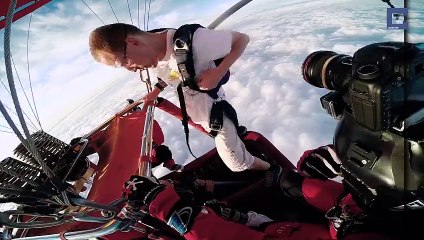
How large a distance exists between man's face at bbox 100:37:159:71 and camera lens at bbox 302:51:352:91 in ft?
2.76

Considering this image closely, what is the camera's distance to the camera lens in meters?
0.90

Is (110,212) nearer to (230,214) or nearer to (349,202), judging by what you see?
(230,214)

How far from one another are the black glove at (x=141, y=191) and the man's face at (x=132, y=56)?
0.58 meters

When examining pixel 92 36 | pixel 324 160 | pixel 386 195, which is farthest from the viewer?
pixel 92 36

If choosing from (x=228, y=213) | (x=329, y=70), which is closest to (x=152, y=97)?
(x=228, y=213)

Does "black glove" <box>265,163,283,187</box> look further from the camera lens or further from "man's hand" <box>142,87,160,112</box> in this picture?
the camera lens

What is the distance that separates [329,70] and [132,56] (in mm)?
963

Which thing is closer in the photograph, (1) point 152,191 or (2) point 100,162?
(1) point 152,191

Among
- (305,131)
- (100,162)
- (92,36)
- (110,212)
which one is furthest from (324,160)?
(305,131)

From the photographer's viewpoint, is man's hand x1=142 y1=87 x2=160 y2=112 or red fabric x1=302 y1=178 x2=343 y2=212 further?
man's hand x1=142 y1=87 x2=160 y2=112

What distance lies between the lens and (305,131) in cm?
369

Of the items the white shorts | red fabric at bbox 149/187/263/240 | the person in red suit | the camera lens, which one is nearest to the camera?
the camera lens

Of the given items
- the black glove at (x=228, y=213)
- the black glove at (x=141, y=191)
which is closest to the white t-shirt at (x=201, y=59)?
the black glove at (x=228, y=213)

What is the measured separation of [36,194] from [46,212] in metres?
0.08
